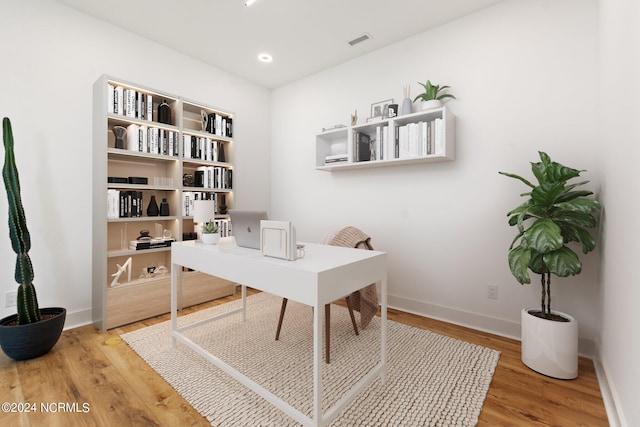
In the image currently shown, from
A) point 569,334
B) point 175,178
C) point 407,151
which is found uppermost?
point 407,151

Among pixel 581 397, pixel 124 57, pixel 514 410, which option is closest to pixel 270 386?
pixel 514 410

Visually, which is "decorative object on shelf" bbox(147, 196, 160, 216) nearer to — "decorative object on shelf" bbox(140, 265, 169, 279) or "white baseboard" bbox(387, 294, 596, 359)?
"decorative object on shelf" bbox(140, 265, 169, 279)

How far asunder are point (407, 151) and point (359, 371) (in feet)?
6.01

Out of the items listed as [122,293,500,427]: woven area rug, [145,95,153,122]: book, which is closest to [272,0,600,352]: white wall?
[122,293,500,427]: woven area rug

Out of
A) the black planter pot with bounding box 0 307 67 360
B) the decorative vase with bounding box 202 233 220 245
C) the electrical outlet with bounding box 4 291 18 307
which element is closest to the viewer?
the black planter pot with bounding box 0 307 67 360

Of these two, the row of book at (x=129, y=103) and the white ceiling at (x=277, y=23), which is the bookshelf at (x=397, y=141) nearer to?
the white ceiling at (x=277, y=23)

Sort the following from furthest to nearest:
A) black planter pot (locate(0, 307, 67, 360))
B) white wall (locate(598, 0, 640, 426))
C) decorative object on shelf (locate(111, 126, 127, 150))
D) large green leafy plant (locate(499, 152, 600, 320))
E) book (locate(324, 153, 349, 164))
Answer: book (locate(324, 153, 349, 164)) < decorative object on shelf (locate(111, 126, 127, 150)) < black planter pot (locate(0, 307, 67, 360)) < large green leafy plant (locate(499, 152, 600, 320)) < white wall (locate(598, 0, 640, 426))

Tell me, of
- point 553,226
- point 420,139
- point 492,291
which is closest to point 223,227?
point 420,139

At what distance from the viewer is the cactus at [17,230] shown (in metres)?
1.94

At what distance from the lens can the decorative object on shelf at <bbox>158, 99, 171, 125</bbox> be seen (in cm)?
287

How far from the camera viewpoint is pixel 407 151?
8.54ft

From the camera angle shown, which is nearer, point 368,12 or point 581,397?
point 581,397

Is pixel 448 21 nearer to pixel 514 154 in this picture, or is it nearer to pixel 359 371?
pixel 514 154

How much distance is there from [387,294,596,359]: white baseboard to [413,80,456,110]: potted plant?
1830 mm
